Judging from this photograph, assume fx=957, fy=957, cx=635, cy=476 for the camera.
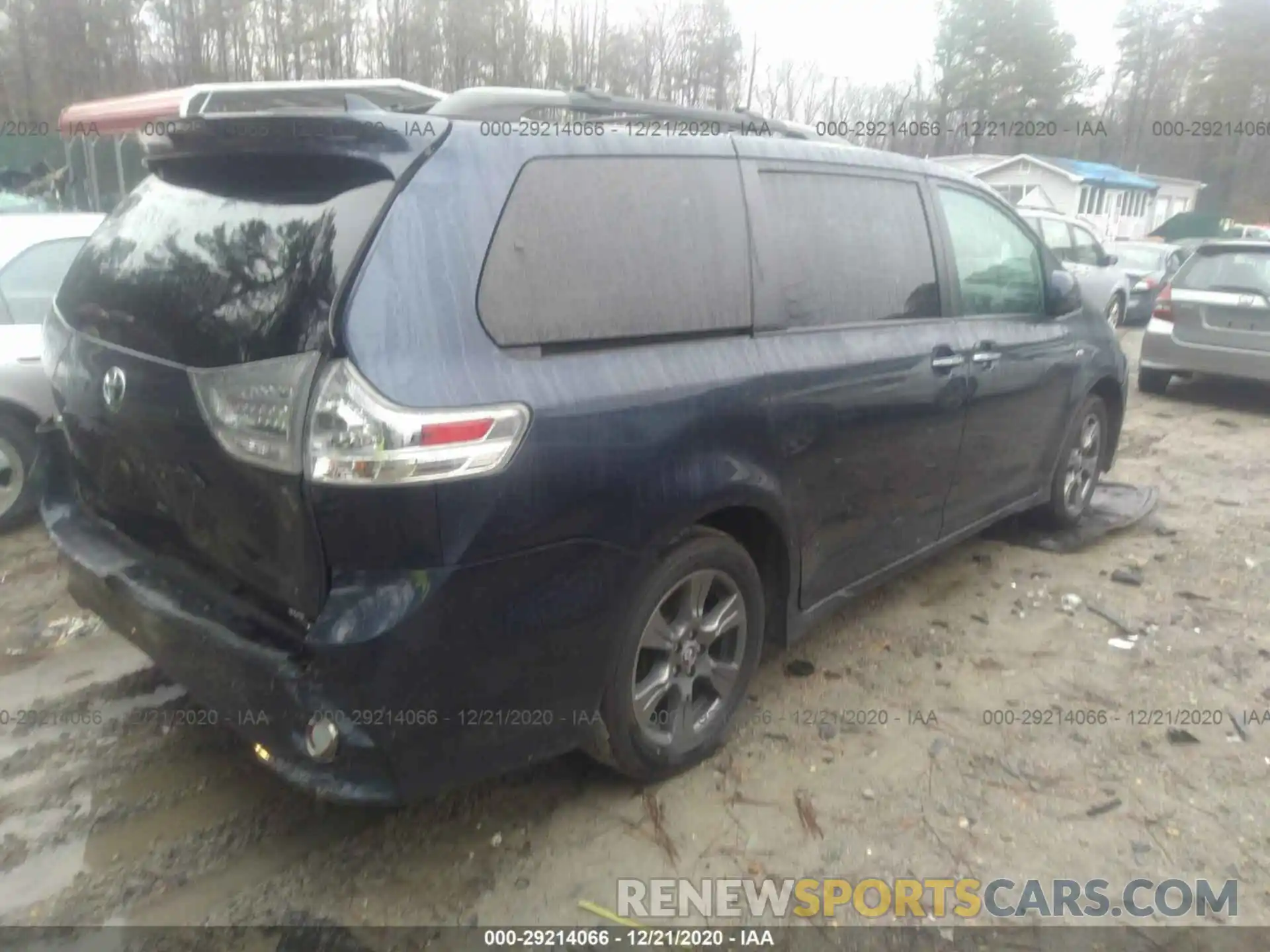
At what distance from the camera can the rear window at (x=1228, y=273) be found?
29.3 ft

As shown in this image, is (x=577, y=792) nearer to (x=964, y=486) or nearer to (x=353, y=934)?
(x=353, y=934)

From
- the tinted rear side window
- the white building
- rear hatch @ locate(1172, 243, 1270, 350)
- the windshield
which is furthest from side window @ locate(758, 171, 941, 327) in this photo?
the white building

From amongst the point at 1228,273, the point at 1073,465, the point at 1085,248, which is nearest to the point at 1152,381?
the point at 1228,273

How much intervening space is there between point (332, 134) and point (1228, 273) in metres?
9.48

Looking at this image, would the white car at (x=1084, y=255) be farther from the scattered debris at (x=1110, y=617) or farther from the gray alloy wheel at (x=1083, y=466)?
the scattered debris at (x=1110, y=617)

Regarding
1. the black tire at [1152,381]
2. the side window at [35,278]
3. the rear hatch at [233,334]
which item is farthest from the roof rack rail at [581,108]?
the black tire at [1152,381]

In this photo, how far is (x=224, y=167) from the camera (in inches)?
98.2

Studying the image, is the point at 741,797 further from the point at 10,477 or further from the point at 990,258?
the point at 10,477

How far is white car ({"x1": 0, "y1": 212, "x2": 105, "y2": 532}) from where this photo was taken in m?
4.66

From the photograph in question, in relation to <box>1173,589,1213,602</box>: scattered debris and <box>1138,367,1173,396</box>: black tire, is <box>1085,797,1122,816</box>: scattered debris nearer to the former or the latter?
<box>1173,589,1213,602</box>: scattered debris

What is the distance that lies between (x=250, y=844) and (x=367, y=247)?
170 centimetres

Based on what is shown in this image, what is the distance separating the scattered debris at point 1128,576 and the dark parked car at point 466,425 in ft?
7.22

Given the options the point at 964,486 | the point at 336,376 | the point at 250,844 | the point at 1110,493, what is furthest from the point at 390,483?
→ the point at 1110,493

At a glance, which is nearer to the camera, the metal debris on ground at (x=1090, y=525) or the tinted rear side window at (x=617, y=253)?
the tinted rear side window at (x=617, y=253)
